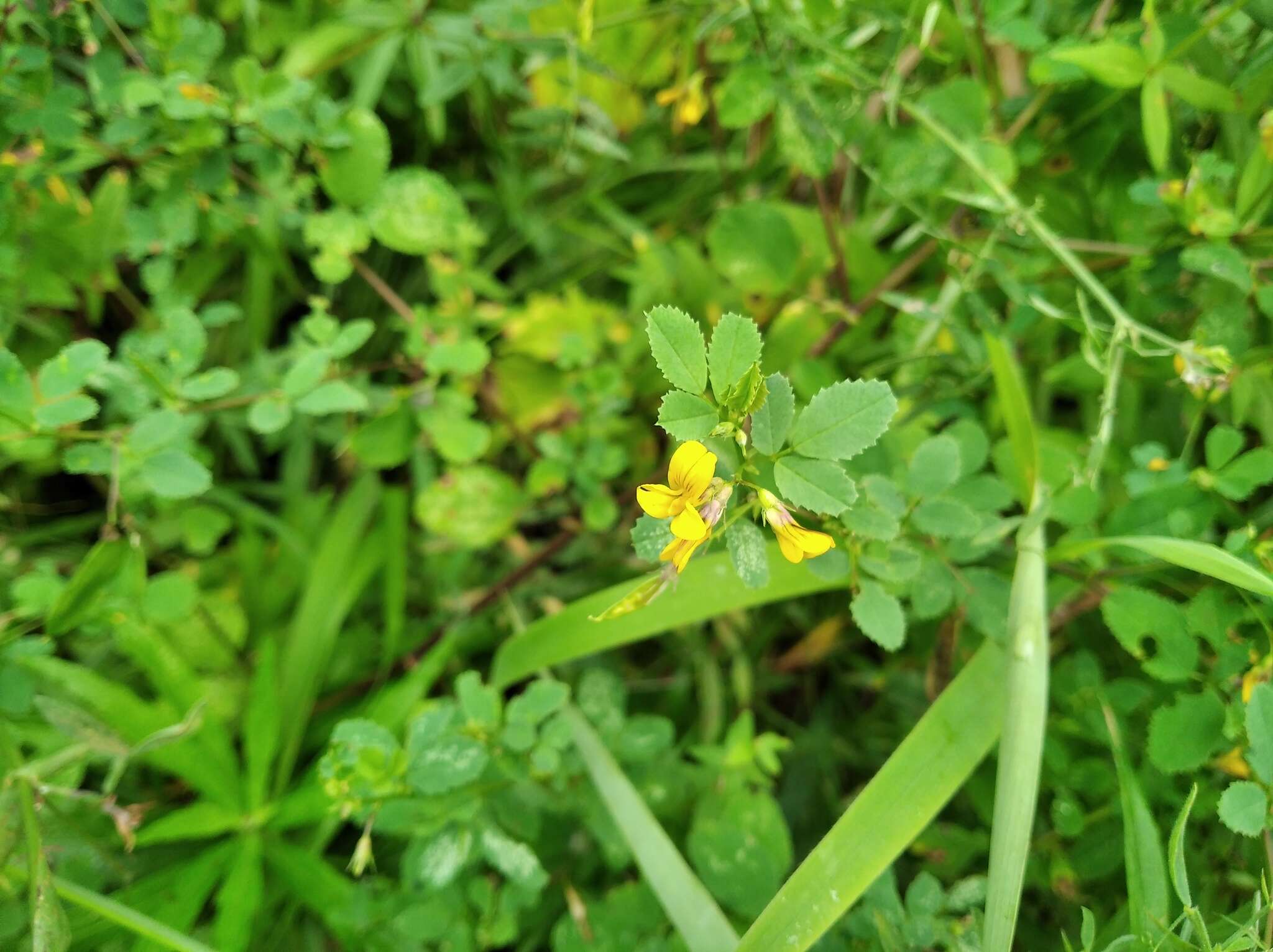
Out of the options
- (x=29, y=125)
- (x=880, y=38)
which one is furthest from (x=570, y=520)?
(x=880, y=38)

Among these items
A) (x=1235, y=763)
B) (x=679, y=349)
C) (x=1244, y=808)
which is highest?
(x=679, y=349)

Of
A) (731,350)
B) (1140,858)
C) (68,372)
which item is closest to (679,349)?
(731,350)

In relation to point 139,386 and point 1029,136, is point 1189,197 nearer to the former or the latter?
point 1029,136

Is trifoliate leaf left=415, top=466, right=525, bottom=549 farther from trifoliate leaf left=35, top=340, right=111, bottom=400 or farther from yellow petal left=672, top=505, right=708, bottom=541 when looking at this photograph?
yellow petal left=672, top=505, right=708, bottom=541

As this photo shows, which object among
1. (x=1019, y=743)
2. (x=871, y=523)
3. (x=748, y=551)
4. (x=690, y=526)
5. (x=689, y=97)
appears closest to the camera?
(x=690, y=526)

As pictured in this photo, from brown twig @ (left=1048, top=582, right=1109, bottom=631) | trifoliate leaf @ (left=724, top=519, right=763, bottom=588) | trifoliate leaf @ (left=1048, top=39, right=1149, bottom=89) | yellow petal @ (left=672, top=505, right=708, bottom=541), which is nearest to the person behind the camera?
yellow petal @ (left=672, top=505, right=708, bottom=541)

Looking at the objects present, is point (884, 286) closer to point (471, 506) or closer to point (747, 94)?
point (747, 94)

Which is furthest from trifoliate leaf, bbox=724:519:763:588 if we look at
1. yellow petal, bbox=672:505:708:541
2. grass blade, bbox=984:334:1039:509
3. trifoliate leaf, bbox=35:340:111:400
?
trifoliate leaf, bbox=35:340:111:400
